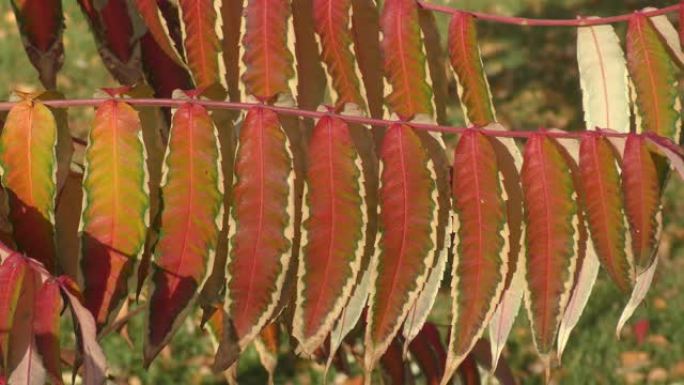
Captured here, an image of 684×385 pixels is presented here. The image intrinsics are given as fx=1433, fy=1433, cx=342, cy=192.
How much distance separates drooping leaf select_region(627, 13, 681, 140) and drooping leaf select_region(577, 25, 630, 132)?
0.02 meters

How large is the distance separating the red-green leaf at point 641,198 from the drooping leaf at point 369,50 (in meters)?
0.34

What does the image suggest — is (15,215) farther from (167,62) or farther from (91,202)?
(167,62)

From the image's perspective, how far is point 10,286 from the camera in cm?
134

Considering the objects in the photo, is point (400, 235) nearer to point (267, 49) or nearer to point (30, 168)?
point (267, 49)

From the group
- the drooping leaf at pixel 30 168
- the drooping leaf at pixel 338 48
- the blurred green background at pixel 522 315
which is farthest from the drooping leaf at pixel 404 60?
the blurred green background at pixel 522 315

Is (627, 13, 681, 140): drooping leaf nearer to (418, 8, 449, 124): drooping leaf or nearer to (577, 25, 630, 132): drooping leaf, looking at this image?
(577, 25, 630, 132): drooping leaf

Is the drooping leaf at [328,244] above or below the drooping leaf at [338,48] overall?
below

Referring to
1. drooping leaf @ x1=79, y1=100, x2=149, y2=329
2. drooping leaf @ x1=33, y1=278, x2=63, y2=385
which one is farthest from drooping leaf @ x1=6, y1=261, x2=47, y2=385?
drooping leaf @ x1=79, y1=100, x2=149, y2=329

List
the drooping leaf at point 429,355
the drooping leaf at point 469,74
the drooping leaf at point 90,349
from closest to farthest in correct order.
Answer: the drooping leaf at point 90,349 → the drooping leaf at point 469,74 → the drooping leaf at point 429,355

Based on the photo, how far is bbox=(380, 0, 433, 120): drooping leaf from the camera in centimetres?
170

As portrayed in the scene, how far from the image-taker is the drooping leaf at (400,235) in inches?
61.5

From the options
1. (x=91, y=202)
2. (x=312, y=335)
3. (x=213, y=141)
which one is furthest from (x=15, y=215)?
(x=312, y=335)

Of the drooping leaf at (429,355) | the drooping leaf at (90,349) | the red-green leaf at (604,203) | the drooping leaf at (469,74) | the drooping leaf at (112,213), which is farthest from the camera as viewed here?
the drooping leaf at (429,355)

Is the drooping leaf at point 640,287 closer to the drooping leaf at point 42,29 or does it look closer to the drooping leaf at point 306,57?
the drooping leaf at point 306,57
